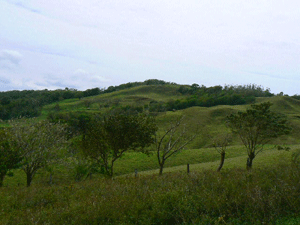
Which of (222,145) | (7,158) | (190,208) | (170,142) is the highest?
(170,142)

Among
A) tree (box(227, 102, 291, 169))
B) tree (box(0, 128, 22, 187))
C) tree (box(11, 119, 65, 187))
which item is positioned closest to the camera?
tree (box(0, 128, 22, 187))

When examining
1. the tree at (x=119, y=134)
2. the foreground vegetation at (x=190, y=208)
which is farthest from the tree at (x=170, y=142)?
the foreground vegetation at (x=190, y=208)

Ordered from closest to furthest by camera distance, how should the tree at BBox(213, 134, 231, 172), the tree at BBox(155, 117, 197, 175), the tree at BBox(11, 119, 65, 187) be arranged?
the tree at BBox(155, 117, 197, 175), the tree at BBox(11, 119, 65, 187), the tree at BBox(213, 134, 231, 172)

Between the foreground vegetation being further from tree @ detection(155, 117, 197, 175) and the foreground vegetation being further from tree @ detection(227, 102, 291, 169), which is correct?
tree @ detection(227, 102, 291, 169)

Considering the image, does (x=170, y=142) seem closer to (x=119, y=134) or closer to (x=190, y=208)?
(x=119, y=134)

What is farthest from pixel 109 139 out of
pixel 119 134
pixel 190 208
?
pixel 190 208

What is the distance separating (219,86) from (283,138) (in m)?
89.0

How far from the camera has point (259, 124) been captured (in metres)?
27.5

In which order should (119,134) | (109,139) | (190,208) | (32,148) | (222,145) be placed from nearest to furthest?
(190,208) → (119,134) → (109,139) → (32,148) → (222,145)

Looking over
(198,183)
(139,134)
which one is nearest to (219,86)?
(139,134)

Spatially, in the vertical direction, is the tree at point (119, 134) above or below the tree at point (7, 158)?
above

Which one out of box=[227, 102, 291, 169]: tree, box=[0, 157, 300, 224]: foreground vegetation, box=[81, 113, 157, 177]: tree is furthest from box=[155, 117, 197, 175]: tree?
box=[0, 157, 300, 224]: foreground vegetation

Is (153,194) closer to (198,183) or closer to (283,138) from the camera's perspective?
(198,183)

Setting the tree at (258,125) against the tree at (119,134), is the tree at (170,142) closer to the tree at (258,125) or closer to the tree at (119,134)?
the tree at (119,134)
